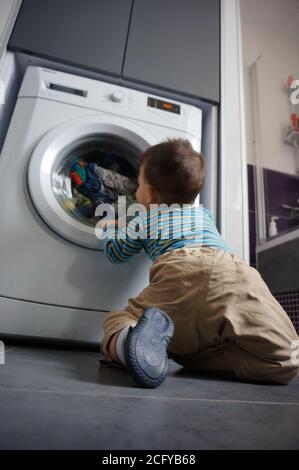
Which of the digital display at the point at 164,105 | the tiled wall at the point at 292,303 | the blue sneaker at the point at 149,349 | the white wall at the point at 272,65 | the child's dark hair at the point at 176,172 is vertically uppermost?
the white wall at the point at 272,65

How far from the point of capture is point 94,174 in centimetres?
110

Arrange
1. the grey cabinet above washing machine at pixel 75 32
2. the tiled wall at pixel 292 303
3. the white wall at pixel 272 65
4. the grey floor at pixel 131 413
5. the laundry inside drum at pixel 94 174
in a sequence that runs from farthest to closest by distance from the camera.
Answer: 1. the white wall at pixel 272 65
2. the tiled wall at pixel 292 303
3. the grey cabinet above washing machine at pixel 75 32
4. the laundry inside drum at pixel 94 174
5. the grey floor at pixel 131 413

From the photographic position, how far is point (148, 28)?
1316 millimetres

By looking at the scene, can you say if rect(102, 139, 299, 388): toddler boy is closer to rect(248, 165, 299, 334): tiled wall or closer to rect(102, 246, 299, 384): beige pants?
rect(102, 246, 299, 384): beige pants

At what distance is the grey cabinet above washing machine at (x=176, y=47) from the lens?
126cm

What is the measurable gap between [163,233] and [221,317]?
265mm

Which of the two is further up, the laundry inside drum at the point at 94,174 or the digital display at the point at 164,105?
the digital display at the point at 164,105

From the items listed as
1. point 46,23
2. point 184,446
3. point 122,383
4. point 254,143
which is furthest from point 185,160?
point 254,143

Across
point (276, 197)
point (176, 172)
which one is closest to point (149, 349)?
point (176, 172)

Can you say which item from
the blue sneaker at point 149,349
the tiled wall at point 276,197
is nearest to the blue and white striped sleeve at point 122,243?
the blue sneaker at point 149,349

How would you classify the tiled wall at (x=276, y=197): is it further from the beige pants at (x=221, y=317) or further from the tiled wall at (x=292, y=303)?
the beige pants at (x=221, y=317)

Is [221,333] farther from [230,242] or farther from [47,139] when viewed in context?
[47,139]

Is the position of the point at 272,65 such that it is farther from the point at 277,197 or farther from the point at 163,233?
the point at 163,233

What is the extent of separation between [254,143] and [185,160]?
5.31 ft
